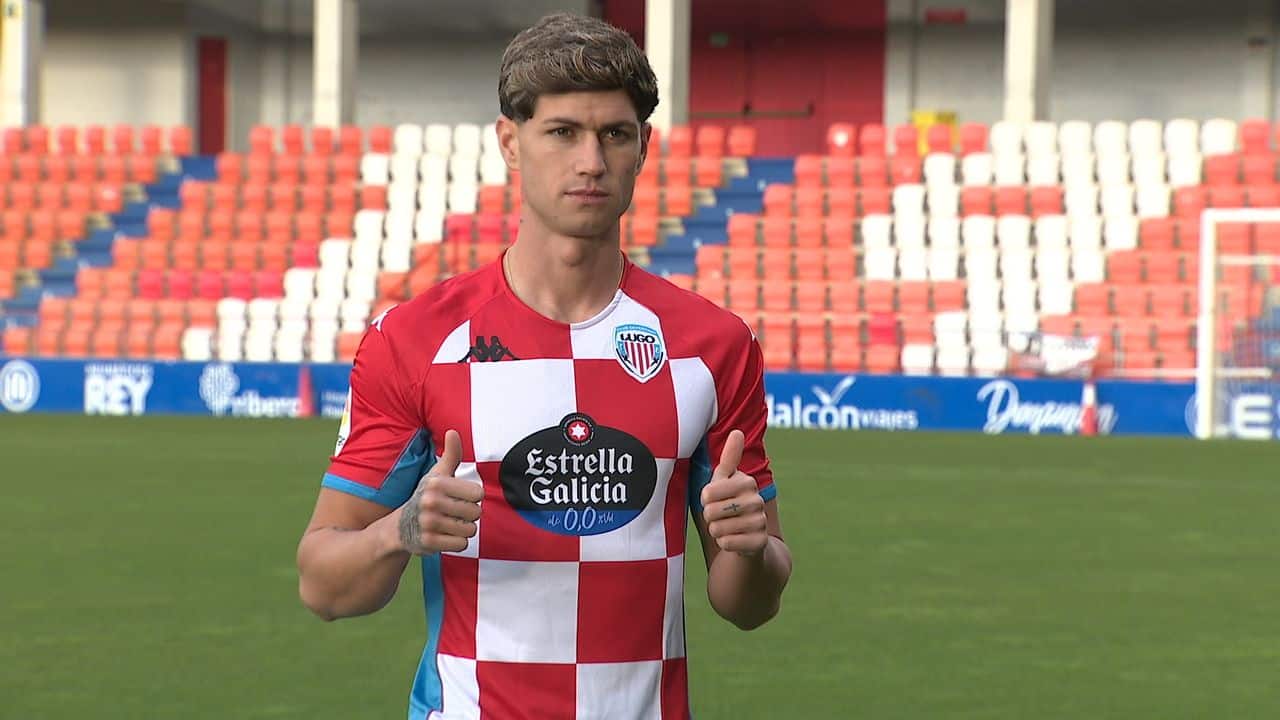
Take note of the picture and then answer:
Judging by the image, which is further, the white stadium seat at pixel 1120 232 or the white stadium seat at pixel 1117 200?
the white stadium seat at pixel 1117 200

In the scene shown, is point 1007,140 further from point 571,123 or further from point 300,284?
point 571,123

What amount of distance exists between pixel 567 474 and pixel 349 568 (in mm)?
324

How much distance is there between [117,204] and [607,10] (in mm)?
9866

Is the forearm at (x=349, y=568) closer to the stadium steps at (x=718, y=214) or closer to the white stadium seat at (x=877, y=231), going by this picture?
the stadium steps at (x=718, y=214)

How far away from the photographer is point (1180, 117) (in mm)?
27125

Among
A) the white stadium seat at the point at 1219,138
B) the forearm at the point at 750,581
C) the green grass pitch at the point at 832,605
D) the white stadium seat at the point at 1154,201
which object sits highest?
the white stadium seat at the point at 1219,138

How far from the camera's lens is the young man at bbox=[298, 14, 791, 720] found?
226cm

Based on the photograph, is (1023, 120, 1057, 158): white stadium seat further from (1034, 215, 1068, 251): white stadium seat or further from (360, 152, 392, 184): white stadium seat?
(360, 152, 392, 184): white stadium seat

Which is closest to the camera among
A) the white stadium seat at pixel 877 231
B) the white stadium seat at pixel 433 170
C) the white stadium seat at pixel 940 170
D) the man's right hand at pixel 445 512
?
the man's right hand at pixel 445 512

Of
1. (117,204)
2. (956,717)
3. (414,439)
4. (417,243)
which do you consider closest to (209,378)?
(417,243)

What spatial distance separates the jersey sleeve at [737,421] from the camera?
2402mm

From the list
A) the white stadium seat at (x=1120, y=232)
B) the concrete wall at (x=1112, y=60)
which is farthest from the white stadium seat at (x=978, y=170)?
the concrete wall at (x=1112, y=60)

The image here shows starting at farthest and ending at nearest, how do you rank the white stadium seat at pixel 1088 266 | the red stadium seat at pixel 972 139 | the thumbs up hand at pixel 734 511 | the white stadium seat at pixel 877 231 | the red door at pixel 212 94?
the red door at pixel 212 94, the red stadium seat at pixel 972 139, the white stadium seat at pixel 877 231, the white stadium seat at pixel 1088 266, the thumbs up hand at pixel 734 511

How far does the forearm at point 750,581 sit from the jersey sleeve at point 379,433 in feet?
1.53
